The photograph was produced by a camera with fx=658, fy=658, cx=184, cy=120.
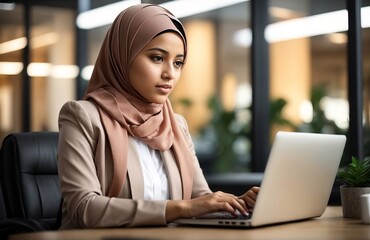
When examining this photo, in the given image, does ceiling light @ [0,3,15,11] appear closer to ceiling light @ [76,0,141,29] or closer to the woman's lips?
ceiling light @ [76,0,141,29]

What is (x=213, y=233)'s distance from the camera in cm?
152

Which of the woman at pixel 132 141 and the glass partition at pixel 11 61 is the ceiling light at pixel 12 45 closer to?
the glass partition at pixel 11 61

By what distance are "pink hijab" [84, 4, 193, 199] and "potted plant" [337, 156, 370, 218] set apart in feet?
1.56

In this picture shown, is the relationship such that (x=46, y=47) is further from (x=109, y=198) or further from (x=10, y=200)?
(x=109, y=198)

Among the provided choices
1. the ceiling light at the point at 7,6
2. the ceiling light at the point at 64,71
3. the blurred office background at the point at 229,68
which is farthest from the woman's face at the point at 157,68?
the ceiling light at the point at 7,6

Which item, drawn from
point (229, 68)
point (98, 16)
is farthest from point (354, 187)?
point (98, 16)

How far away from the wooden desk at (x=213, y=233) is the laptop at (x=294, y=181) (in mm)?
34

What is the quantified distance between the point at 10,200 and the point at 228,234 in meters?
1.13

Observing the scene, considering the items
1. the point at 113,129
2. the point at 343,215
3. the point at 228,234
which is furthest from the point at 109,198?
the point at 343,215

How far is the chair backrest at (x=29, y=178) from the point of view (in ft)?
7.75

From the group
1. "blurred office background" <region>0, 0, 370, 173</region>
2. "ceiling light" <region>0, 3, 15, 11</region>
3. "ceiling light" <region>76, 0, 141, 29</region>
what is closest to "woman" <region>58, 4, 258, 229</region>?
"blurred office background" <region>0, 0, 370, 173</region>

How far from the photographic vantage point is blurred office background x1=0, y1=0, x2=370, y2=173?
3.71 m

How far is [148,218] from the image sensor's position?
1652 millimetres

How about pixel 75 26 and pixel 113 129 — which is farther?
pixel 75 26
